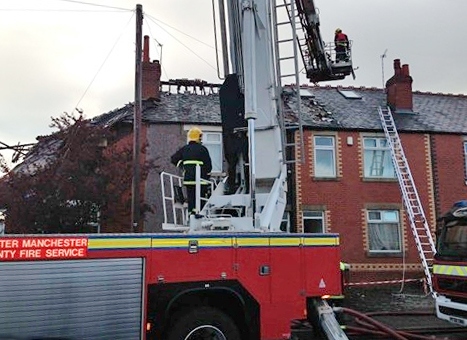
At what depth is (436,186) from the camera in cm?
1883

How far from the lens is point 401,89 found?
20.3 metres

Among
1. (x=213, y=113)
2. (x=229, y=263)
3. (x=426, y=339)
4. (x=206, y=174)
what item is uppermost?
(x=213, y=113)

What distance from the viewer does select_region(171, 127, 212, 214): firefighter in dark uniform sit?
24.1 feet

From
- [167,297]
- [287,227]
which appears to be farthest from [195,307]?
[287,227]

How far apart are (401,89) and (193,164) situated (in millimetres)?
15266

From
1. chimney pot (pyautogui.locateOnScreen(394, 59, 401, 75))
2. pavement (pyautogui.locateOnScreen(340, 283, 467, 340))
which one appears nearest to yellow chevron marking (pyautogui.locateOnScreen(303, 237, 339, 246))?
pavement (pyautogui.locateOnScreen(340, 283, 467, 340))

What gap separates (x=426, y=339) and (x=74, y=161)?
34.1 ft

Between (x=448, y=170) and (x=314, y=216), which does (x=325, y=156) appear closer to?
(x=314, y=216)

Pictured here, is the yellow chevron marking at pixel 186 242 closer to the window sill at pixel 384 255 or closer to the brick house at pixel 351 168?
the brick house at pixel 351 168

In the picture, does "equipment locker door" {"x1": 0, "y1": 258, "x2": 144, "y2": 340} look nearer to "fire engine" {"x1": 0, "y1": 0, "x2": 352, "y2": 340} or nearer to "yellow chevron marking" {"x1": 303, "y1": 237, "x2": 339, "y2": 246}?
"fire engine" {"x1": 0, "y1": 0, "x2": 352, "y2": 340}

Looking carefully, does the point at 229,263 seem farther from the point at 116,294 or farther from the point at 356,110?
the point at 356,110

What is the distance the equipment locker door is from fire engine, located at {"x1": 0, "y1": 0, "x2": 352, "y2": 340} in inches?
0.4

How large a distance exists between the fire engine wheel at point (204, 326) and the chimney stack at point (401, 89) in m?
16.2

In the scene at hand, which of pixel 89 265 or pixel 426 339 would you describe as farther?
pixel 426 339
